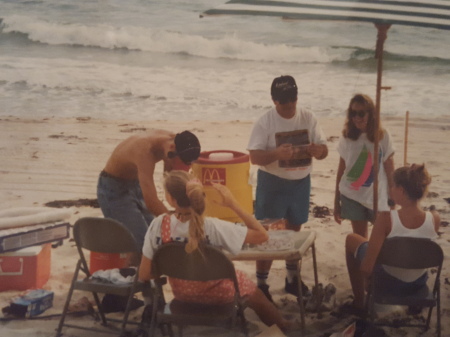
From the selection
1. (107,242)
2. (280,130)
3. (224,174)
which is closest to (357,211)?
(280,130)

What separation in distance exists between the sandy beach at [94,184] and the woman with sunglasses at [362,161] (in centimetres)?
65

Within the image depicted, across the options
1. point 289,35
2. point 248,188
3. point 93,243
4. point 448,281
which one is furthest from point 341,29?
point 93,243

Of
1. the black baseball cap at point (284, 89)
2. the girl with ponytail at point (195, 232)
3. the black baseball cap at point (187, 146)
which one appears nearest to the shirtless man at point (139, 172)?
the black baseball cap at point (187, 146)

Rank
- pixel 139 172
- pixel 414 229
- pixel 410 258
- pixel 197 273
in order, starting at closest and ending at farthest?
pixel 197 273, pixel 410 258, pixel 414 229, pixel 139 172

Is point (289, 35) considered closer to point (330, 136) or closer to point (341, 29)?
point (341, 29)

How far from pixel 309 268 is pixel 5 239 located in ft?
7.32

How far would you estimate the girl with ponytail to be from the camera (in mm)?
3395

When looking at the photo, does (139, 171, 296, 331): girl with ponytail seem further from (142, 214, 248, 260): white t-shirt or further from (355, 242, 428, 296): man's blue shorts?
(355, 242, 428, 296): man's blue shorts

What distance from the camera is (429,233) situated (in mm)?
3680

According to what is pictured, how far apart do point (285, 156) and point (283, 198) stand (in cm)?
34

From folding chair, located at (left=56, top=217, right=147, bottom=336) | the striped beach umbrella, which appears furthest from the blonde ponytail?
the striped beach umbrella

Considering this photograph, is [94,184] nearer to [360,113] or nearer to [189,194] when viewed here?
[360,113]

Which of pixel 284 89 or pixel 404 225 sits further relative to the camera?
pixel 284 89

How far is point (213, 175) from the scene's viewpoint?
4.46 metres
